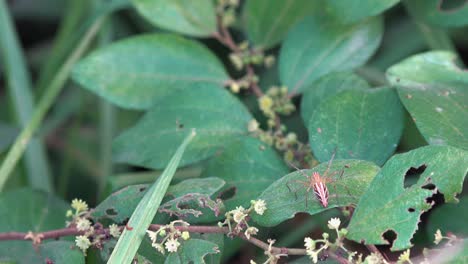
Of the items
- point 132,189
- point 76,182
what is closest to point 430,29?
point 132,189

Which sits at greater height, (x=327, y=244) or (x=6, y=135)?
(x=327, y=244)

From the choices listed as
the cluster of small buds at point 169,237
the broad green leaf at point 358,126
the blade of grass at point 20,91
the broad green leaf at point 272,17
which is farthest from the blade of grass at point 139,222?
the blade of grass at point 20,91

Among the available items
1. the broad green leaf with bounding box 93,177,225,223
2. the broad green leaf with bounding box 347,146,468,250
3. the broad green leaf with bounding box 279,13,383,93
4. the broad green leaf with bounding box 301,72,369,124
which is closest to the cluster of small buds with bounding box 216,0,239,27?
the broad green leaf with bounding box 279,13,383,93

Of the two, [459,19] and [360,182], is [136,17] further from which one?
[360,182]

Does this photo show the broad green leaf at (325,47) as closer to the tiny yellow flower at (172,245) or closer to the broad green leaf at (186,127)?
the broad green leaf at (186,127)

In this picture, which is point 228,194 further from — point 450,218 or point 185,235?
point 450,218

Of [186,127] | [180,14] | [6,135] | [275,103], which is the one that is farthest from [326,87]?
[6,135]

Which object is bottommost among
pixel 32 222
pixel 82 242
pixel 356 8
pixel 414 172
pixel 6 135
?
pixel 6 135
